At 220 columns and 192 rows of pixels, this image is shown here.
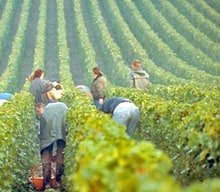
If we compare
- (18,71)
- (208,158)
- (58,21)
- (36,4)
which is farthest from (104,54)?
(208,158)

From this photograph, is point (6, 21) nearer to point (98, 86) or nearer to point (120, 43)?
point (120, 43)

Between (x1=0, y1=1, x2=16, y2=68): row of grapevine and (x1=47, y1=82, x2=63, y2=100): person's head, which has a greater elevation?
(x1=47, y1=82, x2=63, y2=100): person's head

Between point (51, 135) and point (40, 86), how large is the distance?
5.30m

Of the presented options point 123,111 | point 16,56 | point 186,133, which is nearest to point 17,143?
point 123,111

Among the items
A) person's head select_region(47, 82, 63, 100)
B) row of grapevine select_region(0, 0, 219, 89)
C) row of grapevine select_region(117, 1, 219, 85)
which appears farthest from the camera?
row of grapevine select_region(0, 0, 219, 89)

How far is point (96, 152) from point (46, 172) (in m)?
9.16

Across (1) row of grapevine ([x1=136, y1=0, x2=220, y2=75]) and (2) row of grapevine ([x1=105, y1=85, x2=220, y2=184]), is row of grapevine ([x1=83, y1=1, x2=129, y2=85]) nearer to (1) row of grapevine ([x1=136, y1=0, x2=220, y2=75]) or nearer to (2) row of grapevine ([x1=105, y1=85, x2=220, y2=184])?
(1) row of grapevine ([x1=136, y1=0, x2=220, y2=75])

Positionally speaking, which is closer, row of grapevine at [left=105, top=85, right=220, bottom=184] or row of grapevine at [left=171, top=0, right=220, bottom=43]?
row of grapevine at [left=105, top=85, right=220, bottom=184]

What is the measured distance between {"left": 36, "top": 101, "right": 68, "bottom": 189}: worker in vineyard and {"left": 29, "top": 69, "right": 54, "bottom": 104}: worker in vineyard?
176 inches

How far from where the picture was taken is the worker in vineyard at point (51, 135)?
14.6m

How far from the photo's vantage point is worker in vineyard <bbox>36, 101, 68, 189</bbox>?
14.6 m

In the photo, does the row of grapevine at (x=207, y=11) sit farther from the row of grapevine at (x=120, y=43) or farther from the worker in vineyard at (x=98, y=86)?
the worker in vineyard at (x=98, y=86)

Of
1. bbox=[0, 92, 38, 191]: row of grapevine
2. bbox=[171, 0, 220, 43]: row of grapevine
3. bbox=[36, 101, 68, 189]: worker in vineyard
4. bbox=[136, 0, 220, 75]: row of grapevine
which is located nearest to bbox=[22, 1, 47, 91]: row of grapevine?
bbox=[136, 0, 220, 75]: row of grapevine

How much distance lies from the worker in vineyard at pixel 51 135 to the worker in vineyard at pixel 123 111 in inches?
58.6
